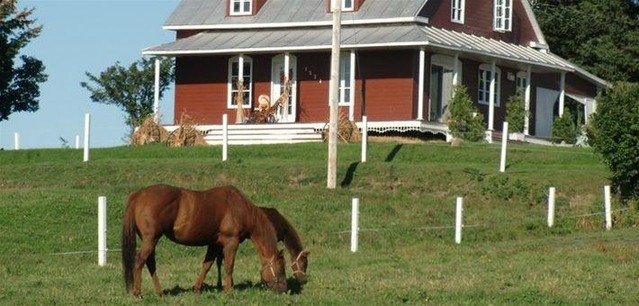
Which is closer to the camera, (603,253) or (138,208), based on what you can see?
(138,208)

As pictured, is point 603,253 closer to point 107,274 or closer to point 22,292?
point 107,274

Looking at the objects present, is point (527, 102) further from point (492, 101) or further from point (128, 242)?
point (128, 242)

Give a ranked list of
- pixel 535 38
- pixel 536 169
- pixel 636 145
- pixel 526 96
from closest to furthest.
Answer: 1. pixel 636 145
2. pixel 536 169
3. pixel 526 96
4. pixel 535 38

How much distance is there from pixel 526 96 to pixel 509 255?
90.7 ft

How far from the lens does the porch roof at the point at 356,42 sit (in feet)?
163

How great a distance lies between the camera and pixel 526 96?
5475 cm

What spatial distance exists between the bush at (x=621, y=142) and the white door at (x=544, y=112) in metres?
19.1

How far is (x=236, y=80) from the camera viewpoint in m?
54.1

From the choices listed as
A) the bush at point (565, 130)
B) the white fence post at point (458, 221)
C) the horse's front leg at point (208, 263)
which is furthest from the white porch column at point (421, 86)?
the horse's front leg at point (208, 263)

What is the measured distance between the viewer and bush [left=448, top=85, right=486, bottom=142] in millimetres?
48469

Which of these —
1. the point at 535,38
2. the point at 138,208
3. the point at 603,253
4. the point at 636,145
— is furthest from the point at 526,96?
the point at 138,208

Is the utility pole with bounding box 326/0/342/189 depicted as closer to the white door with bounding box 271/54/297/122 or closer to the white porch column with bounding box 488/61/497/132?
the white porch column with bounding box 488/61/497/132

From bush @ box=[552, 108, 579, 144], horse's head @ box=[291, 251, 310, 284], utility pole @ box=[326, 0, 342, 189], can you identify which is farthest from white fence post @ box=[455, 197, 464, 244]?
bush @ box=[552, 108, 579, 144]

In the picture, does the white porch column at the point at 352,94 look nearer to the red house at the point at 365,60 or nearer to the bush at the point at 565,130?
the red house at the point at 365,60
